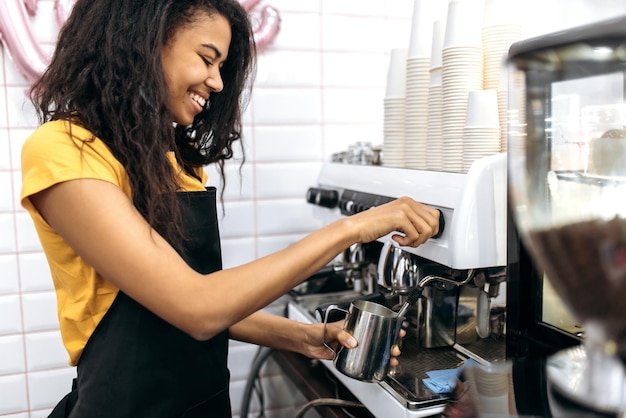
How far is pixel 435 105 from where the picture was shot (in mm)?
1158

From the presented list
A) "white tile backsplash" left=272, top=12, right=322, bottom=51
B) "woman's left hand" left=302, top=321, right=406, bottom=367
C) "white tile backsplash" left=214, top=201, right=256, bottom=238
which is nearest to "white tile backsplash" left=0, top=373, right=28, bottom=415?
"white tile backsplash" left=214, top=201, right=256, bottom=238

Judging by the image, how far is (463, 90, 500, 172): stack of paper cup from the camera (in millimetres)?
1014

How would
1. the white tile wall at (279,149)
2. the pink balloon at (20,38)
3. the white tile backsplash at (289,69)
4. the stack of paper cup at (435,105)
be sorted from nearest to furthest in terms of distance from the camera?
1. the stack of paper cup at (435,105)
2. the pink balloon at (20,38)
3. the white tile wall at (279,149)
4. the white tile backsplash at (289,69)

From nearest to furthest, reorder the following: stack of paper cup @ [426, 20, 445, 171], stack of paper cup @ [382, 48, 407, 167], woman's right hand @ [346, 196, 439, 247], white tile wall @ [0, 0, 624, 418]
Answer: woman's right hand @ [346, 196, 439, 247]
stack of paper cup @ [426, 20, 445, 171]
stack of paper cup @ [382, 48, 407, 167]
white tile wall @ [0, 0, 624, 418]

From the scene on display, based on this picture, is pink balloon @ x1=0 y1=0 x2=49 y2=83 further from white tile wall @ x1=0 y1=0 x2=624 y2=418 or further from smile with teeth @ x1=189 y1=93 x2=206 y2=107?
smile with teeth @ x1=189 y1=93 x2=206 y2=107

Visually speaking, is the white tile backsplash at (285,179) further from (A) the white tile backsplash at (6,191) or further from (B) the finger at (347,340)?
(B) the finger at (347,340)

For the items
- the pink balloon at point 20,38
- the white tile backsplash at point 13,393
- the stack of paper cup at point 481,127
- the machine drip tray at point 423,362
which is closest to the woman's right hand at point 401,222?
the stack of paper cup at point 481,127

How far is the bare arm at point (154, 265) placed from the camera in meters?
0.81

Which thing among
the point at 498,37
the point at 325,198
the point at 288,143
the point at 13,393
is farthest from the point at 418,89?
the point at 13,393

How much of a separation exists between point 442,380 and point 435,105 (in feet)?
1.68

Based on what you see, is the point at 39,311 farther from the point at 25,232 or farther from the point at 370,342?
the point at 370,342

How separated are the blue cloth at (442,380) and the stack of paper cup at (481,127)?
0.35 meters

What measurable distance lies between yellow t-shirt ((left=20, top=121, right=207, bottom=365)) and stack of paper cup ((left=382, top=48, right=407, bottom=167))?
485 millimetres

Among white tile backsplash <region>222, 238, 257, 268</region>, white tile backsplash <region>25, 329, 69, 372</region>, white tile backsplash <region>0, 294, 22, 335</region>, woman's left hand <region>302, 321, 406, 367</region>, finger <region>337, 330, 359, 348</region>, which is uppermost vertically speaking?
white tile backsplash <region>222, 238, 257, 268</region>
